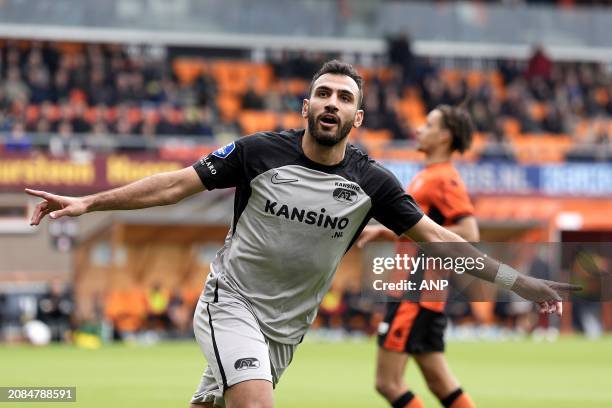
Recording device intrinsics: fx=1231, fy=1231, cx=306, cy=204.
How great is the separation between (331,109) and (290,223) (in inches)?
24.6

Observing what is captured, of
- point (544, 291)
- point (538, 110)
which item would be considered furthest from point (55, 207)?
point (538, 110)

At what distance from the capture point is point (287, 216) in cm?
635

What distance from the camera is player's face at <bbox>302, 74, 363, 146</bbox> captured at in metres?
6.28

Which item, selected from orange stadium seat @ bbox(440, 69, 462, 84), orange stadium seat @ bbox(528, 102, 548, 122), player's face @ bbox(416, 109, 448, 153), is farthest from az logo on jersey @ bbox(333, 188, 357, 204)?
orange stadium seat @ bbox(440, 69, 462, 84)

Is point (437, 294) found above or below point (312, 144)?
below

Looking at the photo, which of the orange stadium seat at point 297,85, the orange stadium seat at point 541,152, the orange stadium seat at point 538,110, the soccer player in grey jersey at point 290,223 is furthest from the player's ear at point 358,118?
the orange stadium seat at point 538,110

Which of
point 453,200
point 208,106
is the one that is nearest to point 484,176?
point 208,106

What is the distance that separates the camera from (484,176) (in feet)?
102

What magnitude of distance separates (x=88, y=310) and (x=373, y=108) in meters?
9.64

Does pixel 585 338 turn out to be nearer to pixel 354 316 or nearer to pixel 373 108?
pixel 354 316

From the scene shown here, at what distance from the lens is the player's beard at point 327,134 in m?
6.27

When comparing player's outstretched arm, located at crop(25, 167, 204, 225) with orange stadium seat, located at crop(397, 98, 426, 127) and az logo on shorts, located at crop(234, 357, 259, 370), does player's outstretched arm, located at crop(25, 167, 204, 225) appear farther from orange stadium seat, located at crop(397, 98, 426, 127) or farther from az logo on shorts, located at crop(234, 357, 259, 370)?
orange stadium seat, located at crop(397, 98, 426, 127)

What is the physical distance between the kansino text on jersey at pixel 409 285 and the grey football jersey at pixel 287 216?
15.6 inches
